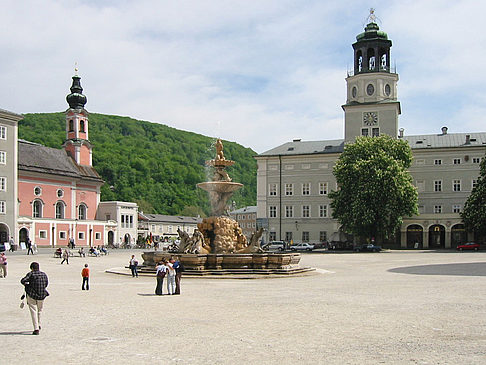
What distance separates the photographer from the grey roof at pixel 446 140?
220 feet

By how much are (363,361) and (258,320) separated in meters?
3.95

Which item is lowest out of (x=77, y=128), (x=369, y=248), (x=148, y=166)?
(x=369, y=248)

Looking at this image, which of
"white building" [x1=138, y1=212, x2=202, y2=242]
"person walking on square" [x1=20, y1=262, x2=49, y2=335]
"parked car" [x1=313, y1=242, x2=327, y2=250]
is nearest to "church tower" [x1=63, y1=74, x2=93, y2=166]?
"white building" [x1=138, y1=212, x2=202, y2=242]

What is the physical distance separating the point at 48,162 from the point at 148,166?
186 ft

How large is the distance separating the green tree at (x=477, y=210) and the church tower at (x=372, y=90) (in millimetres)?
13321

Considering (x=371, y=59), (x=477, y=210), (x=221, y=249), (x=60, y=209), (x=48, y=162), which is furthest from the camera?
(x=48, y=162)

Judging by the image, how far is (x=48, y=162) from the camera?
7456 cm

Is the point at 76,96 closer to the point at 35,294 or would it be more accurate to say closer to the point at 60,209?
the point at 60,209

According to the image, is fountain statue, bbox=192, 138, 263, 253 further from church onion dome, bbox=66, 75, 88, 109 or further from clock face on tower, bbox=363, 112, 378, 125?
church onion dome, bbox=66, 75, 88, 109

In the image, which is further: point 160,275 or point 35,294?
point 160,275

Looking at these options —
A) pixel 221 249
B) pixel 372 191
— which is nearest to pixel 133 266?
pixel 221 249

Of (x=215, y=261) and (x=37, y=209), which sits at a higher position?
(x=37, y=209)

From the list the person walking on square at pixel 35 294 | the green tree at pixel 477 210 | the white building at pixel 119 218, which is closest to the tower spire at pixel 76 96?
the white building at pixel 119 218

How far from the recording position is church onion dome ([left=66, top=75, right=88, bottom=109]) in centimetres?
8400
